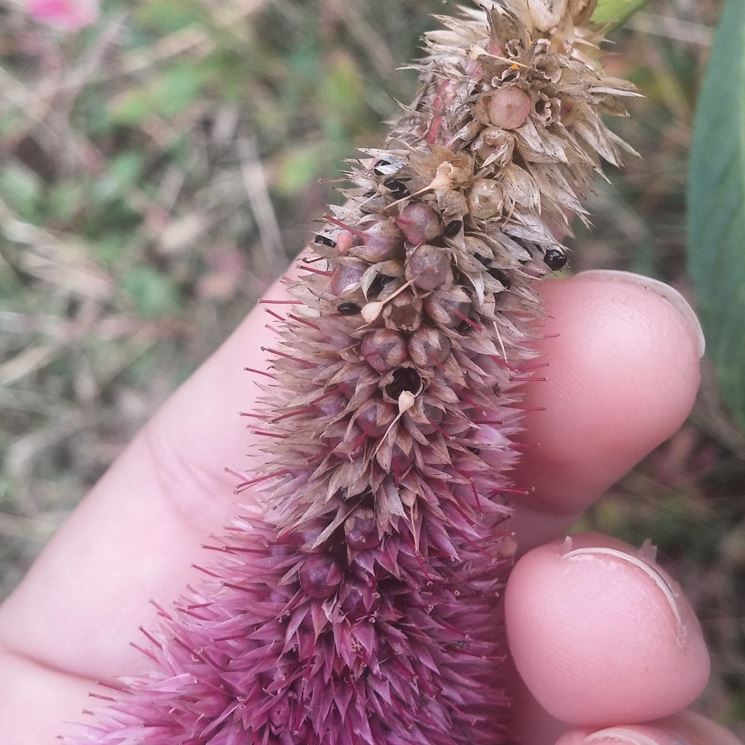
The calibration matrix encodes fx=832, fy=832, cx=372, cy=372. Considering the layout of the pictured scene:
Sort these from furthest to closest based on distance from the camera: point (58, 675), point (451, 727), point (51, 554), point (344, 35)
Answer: point (344, 35)
point (51, 554)
point (58, 675)
point (451, 727)

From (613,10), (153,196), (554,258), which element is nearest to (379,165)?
(554,258)

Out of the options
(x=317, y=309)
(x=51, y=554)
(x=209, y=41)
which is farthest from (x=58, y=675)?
(x=209, y=41)

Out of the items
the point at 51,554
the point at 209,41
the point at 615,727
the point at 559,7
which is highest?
the point at 559,7

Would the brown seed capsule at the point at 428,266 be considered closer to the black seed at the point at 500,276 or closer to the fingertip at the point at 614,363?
the black seed at the point at 500,276

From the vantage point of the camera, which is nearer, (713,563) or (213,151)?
(713,563)

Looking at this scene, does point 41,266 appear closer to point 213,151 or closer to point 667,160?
point 213,151

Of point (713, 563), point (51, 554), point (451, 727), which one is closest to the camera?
point (451, 727)

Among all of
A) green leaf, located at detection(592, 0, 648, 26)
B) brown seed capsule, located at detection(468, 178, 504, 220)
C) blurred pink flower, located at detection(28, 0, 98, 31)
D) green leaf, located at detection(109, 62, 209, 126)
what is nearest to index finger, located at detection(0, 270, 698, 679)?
brown seed capsule, located at detection(468, 178, 504, 220)
